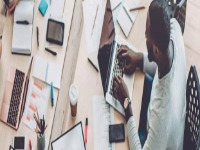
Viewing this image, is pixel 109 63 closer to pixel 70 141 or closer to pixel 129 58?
pixel 129 58

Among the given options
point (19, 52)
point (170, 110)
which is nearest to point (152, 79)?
point (170, 110)

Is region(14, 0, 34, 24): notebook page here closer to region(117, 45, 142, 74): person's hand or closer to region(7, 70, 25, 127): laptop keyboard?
→ region(7, 70, 25, 127): laptop keyboard

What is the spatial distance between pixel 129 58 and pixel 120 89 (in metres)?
0.17

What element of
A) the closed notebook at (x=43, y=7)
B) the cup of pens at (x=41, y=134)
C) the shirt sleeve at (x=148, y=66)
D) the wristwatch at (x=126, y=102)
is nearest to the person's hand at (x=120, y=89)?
the wristwatch at (x=126, y=102)

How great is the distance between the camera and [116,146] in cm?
219

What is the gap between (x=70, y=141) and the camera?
7.07 ft

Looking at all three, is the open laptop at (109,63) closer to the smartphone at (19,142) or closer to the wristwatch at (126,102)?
the wristwatch at (126,102)

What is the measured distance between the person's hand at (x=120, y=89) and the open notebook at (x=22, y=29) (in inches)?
16.4

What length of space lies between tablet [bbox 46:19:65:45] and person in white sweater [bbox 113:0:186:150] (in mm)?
434

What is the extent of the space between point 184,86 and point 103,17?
53cm

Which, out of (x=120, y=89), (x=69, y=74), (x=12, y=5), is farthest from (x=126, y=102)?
(x=12, y=5)

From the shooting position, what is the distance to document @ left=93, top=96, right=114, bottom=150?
218 cm

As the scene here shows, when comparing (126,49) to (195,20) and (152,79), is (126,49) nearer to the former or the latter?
(152,79)

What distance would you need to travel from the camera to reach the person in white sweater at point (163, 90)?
6.67ft
